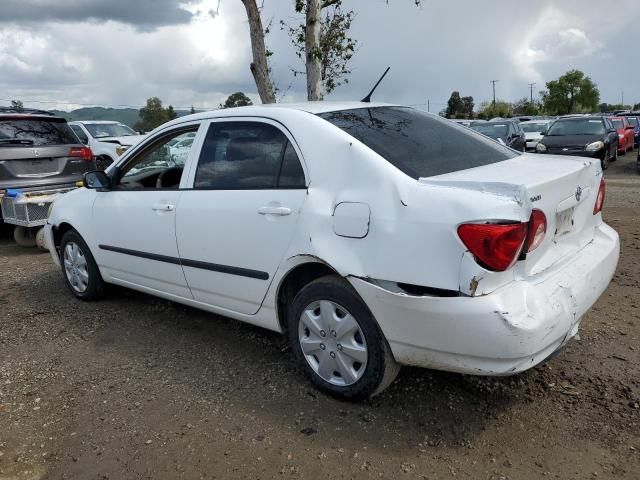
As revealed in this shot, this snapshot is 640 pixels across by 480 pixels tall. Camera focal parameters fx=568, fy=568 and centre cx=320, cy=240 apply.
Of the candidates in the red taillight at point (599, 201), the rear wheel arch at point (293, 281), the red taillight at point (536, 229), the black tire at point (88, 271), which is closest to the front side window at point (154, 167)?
the black tire at point (88, 271)

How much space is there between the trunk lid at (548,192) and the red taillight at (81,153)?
6846mm

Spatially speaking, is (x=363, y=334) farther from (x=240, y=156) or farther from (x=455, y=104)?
(x=455, y=104)

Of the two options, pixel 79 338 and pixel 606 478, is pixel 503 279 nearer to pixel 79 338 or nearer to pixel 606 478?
pixel 606 478

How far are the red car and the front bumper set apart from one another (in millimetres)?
19951

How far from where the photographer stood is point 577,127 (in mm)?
16234

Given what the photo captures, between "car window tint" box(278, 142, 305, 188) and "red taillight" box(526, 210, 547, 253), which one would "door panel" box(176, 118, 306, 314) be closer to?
"car window tint" box(278, 142, 305, 188)

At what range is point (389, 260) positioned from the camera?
269 cm

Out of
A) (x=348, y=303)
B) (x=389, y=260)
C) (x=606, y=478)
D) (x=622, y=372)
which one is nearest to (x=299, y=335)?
(x=348, y=303)

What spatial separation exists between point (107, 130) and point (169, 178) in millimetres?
11713

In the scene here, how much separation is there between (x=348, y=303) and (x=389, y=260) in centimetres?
37

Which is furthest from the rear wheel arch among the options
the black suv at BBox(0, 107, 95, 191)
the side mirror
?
the black suv at BBox(0, 107, 95, 191)

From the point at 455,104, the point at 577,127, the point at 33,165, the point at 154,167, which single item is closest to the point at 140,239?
the point at 154,167

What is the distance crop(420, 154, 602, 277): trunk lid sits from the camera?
2.60m

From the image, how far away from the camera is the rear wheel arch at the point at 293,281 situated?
3.16 meters
